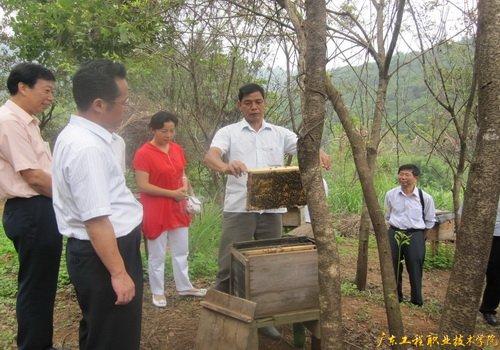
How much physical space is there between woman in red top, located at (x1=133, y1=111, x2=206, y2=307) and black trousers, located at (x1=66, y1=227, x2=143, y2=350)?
193 centimetres

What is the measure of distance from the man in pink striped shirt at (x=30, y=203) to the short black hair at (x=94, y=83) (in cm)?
96

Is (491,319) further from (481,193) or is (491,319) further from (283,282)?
(481,193)

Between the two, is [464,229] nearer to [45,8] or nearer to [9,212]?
[9,212]

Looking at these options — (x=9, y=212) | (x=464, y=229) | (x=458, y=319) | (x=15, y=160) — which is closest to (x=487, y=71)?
(x=464, y=229)

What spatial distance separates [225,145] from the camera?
373 centimetres

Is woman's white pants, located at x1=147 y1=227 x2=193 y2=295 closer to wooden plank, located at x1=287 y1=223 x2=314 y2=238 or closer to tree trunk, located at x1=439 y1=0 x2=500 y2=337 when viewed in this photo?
wooden plank, located at x1=287 y1=223 x2=314 y2=238

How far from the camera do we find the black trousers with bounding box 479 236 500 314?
4.73 meters

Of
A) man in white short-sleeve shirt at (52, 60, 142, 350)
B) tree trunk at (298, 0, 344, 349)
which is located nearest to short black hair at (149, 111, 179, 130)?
man in white short-sleeve shirt at (52, 60, 142, 350)

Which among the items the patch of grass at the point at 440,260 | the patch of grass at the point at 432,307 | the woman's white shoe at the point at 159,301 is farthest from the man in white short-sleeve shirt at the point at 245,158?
the patch of grass at the point at 440,260

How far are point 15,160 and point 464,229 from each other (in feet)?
8.75

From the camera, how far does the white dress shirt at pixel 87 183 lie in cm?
194

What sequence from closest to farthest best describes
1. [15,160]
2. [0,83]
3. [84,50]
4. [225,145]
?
[15,160] → [225,145] → [84,50] → [0,83]

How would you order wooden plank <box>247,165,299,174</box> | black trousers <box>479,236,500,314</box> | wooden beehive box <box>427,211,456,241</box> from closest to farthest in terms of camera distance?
wooden plank <box>247,165,299,174</box>, black trousers <box>479,236,500,314</box>, wooden beehive box <box>427,211,456,241</box>

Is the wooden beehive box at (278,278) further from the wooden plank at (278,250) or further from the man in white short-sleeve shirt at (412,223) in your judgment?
the man in white short-sleeve shirt at (412,223)
